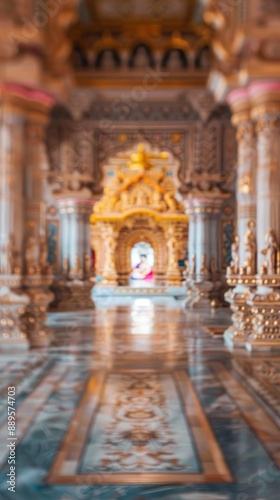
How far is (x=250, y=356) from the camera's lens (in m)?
7.21

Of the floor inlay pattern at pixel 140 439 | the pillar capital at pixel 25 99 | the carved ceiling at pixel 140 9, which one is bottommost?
the floor inlay pattern at pixel 140 439

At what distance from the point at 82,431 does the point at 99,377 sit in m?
1.87

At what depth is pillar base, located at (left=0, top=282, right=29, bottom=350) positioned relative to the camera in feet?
25.1

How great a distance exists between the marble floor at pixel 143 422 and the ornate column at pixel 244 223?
54 cm

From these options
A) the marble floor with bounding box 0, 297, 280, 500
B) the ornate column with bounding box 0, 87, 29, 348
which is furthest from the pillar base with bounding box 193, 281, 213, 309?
the ornate column with bounding box 0, 87, 29, 348

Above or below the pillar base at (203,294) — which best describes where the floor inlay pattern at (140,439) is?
below

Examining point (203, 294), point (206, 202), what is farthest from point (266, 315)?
point (203, 294)

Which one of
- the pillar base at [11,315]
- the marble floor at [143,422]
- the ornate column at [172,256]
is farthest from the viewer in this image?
the ornate column at [172,256]

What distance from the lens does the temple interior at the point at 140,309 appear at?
3646 millimetres

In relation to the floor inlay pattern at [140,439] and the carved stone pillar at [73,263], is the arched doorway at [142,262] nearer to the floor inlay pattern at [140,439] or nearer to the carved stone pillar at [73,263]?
the carved stone pillar at [73,263]

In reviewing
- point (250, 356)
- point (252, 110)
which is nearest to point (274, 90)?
point (252, 110)

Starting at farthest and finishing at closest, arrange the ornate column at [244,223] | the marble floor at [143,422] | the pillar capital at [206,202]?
the pillar capital at [206,202], the ornate column at [244,223], the marble floor at [143,422]

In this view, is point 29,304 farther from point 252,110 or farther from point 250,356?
point 252,110

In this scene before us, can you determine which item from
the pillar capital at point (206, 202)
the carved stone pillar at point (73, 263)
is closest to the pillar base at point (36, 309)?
the pillar capital at point (206, 202)
